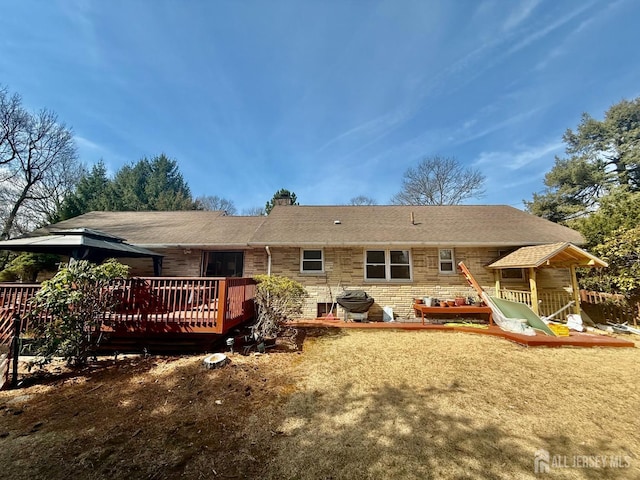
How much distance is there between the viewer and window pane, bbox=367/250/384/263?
10289mm

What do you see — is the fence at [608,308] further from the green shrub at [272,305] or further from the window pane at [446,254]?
the green shrub at [272,305]

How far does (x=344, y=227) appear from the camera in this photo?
11344 millimetres

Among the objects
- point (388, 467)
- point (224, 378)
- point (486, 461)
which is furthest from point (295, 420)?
point (486, 461)

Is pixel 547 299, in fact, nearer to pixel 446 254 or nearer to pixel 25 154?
pixel 446 254

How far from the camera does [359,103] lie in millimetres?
12609

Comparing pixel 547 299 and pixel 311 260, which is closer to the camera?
pixel 547 299

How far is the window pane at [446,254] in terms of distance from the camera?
401 inches

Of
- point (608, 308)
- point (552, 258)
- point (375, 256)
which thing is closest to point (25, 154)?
point (375, 256)

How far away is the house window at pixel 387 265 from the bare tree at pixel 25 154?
2314 centimetres

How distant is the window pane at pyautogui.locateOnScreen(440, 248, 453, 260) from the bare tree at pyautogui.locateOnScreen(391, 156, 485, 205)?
53.8 ft

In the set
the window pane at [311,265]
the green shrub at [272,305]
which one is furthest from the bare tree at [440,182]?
the green shrub at [272,305]

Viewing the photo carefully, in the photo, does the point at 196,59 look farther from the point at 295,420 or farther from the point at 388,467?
the point at 388,467

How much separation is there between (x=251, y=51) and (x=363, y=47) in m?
4.34

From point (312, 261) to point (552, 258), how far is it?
7.93 meters
